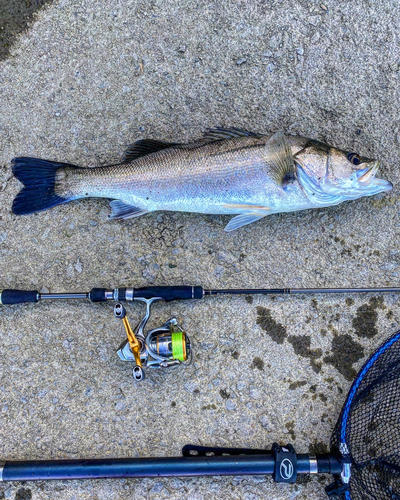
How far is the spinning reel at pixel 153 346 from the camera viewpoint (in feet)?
6.74

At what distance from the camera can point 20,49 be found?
2.46 meters

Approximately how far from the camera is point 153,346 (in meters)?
2.11

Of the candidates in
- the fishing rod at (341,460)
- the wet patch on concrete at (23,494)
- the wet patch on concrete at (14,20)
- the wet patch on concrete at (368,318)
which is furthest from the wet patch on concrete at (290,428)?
the wet patch on concrete at (14,20)

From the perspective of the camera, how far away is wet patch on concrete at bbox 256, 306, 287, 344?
2.31m

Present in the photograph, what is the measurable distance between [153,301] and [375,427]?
59.1 inches

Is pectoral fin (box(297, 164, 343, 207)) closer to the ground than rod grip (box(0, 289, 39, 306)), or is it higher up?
higher up

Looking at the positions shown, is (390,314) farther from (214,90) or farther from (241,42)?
(241,42)

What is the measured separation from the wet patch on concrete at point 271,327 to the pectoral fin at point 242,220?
57 cm

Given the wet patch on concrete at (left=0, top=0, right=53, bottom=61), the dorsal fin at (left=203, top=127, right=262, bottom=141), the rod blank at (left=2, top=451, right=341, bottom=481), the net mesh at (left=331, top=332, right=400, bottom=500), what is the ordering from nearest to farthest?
the rod blank at (left=2, top=451, right=341, bottom=481) → the net mesh at (left=331, top=332, right=400, bottom=500) → the dorsal fin at (left=203, top=127, right=262, bottom=141) → the wet patch on concrete at (left=0, top=0, right=53, bottom=61)

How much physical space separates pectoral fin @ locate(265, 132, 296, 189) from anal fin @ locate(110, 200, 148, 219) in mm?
796

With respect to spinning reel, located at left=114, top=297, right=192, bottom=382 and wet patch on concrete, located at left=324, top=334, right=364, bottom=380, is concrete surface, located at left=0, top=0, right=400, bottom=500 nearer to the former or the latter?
wet patch on concrete, located at left=324, top=334, right=364, bottom=380

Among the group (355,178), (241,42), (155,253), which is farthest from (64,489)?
(241,42)

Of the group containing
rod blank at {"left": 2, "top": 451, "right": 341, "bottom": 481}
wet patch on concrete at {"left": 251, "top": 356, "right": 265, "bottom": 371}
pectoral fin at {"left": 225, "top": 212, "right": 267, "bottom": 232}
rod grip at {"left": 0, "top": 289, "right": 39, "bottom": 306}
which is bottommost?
rod blank at {"left": 2, "top": 451, "right": 341, "bottom": 481}

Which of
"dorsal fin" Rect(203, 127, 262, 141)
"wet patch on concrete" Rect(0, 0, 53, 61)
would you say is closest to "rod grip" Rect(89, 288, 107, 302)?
"dorsal fin" Rect(203, 127, 262, 141)
